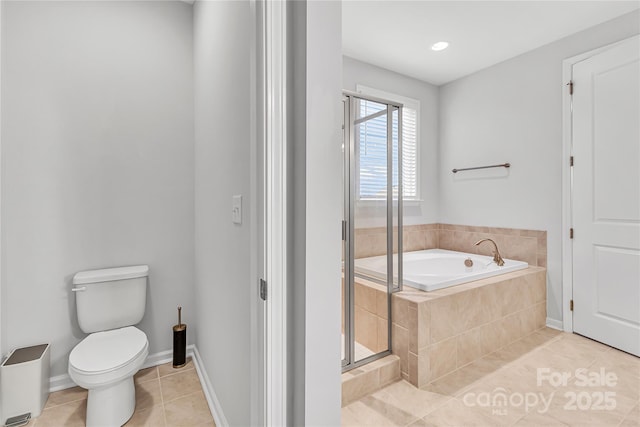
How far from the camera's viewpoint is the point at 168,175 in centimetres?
224

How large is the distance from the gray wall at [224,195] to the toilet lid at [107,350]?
1.25 feet

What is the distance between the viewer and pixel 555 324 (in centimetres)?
284

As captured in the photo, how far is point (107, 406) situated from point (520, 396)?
88.6 inches

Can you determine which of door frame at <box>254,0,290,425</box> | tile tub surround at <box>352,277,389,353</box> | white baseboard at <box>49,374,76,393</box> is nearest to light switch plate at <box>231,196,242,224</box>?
door frame at <box>254,0,290,425</box>

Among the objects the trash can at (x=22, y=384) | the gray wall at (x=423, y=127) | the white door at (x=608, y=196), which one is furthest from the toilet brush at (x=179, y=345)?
the white door at (x=608, y=196)

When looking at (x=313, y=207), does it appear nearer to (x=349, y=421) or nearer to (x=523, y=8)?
(x=349, y=421)

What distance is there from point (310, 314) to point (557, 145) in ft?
9.84

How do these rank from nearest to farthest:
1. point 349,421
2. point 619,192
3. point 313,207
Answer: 1. point 313,207
2. point 349,421
3. point 619,192

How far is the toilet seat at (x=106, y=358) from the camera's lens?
149cm

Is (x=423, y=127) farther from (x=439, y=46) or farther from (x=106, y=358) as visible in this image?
(x=106, y=358)

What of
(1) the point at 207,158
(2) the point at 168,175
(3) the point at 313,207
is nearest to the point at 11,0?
(2) the point at 168,175

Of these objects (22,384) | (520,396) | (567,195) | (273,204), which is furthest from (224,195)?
(567,195)

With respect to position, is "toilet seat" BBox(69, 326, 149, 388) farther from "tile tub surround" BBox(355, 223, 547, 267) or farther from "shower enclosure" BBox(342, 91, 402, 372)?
"tile tub surround" BBox(355, 223, 547, 267)

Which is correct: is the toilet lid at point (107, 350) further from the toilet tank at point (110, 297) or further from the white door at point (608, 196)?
the white door at point (608, 196)
